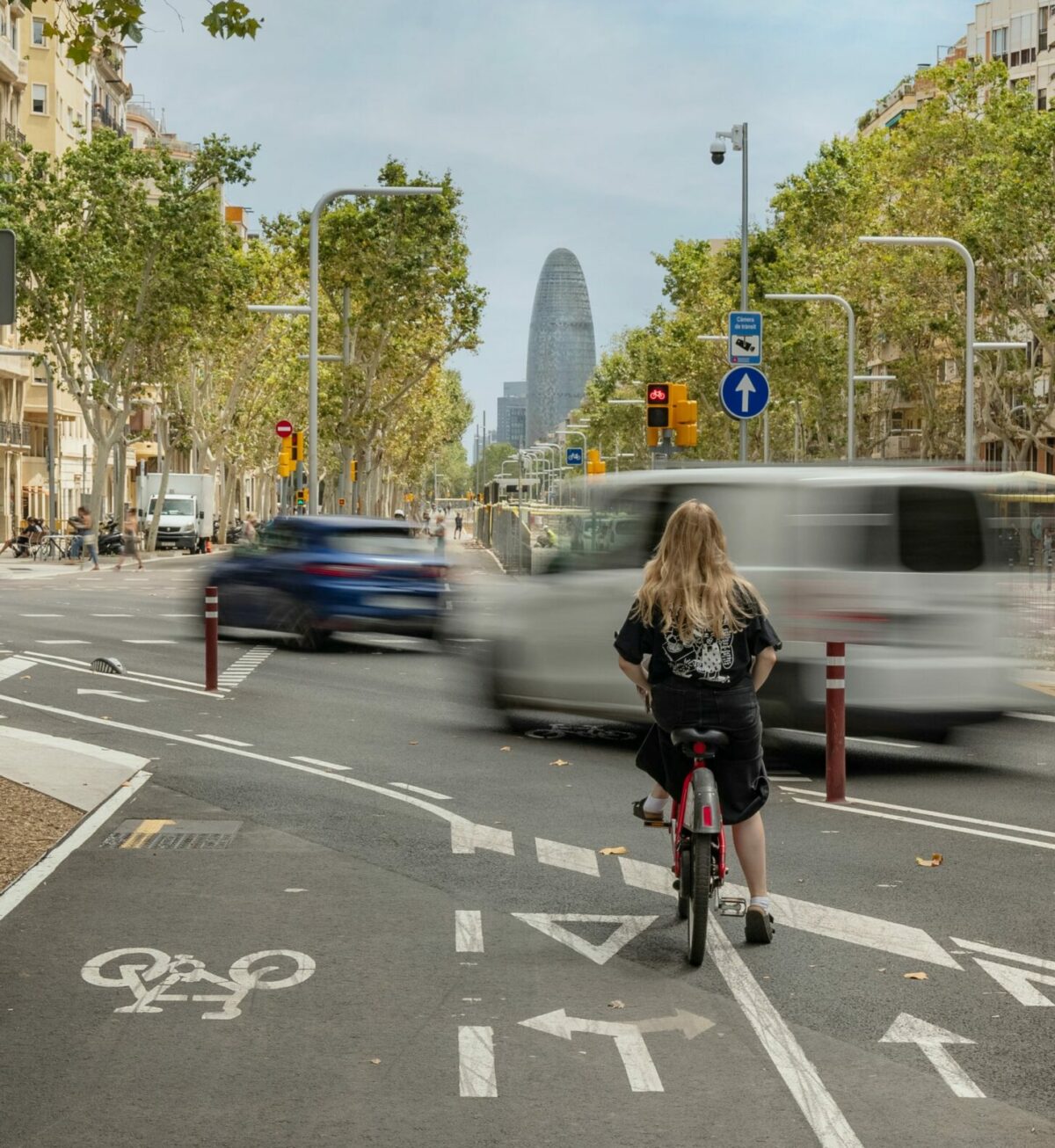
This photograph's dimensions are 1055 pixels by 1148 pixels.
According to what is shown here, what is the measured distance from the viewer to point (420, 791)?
1160 centimetres

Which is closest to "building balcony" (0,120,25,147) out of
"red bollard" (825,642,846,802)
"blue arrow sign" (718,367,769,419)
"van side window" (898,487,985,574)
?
"blue arrow sign" (718,367,769,419)

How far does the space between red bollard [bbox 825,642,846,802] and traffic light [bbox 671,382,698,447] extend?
45.2ft

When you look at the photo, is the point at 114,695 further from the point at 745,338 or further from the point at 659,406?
the point at 745,338

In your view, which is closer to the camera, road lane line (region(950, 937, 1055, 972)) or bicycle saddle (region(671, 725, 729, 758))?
road lane line (region(950, 937, 1055, 972))

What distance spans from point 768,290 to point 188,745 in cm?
5297

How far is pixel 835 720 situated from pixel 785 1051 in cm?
532

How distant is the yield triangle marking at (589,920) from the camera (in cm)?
739

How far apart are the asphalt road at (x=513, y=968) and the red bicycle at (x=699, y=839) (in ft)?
0.54

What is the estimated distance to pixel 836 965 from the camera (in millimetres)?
7188

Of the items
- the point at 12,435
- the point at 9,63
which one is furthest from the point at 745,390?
the point at 12,435

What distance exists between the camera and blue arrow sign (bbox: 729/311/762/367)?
25859 millimetres

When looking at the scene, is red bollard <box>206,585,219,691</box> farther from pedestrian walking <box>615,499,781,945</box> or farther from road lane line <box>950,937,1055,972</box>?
road lane line <box>950,937,1055,972</box>

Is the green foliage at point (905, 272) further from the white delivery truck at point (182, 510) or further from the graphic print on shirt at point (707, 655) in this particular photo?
the graphic print on shirt at point (707, 655)

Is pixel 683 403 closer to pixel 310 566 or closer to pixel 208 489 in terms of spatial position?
pixel 310 566
